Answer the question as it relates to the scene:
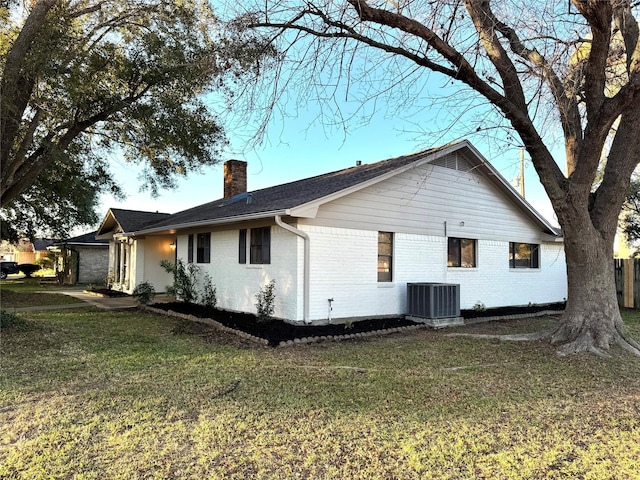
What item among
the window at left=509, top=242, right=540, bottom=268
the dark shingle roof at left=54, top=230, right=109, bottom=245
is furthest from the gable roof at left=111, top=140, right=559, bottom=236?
the dark shingle roof at left=54, top=230, right=109, bottom=245

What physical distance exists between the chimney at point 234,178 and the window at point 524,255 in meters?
10.4

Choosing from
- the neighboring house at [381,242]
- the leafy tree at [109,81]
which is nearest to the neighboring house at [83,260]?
the neighboring house at [381,242]

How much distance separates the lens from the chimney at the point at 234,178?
57.0 ft

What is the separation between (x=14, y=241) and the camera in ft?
61.7

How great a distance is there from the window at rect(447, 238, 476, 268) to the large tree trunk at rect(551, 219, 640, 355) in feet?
15.2

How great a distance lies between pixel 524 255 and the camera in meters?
14.9

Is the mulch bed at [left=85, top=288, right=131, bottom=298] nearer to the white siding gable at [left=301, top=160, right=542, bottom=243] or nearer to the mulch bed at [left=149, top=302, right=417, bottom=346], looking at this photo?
the mulch bed at [left=149, top=302, right=417, bottom=346]

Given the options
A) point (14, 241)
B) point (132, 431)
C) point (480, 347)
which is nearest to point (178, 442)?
point (132, 431)

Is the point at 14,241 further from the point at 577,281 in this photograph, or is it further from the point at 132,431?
the point at 577,281

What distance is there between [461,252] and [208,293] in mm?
7572

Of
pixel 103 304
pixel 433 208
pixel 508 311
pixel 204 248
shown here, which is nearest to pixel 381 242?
pixel 433 208

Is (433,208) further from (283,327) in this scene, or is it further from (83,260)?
(83,260)

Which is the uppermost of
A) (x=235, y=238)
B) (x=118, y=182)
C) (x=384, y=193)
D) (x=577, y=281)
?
(x=118, y=182)

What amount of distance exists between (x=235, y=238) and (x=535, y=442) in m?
8.97
